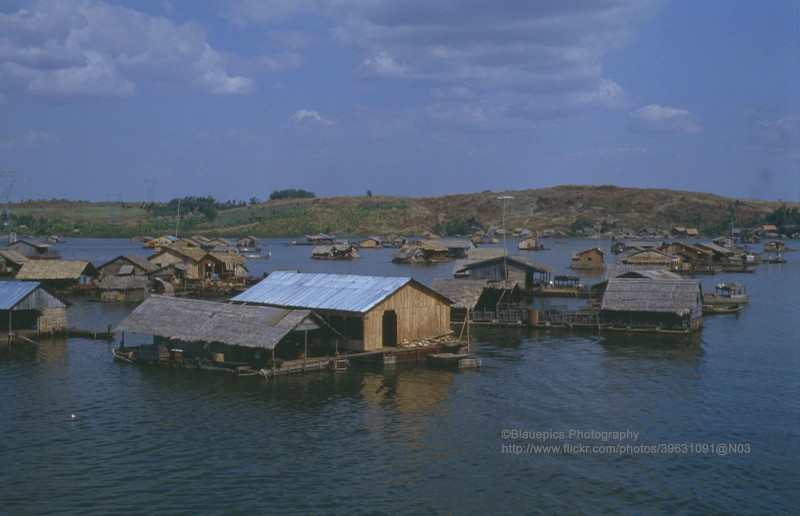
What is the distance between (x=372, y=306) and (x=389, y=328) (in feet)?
9.09

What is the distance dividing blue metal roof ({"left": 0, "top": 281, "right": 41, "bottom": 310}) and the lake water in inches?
138

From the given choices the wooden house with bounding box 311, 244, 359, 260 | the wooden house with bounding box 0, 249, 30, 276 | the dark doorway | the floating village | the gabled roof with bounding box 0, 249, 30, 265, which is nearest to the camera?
the floating village

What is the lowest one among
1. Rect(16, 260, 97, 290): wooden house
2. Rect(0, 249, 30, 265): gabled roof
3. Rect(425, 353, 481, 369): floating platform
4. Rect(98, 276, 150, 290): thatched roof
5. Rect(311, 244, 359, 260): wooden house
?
Rect(425, 353, 481, 369): floating platform

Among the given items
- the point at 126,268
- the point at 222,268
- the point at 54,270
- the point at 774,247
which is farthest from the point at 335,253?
the point at 774,247

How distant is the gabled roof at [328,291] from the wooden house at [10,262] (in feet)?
153

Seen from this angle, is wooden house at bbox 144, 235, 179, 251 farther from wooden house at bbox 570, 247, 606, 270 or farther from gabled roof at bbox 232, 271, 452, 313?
gabled roof at bbox 232, 271, 452, 313

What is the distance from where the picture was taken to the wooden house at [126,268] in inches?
2729

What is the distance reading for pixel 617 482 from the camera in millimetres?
22047

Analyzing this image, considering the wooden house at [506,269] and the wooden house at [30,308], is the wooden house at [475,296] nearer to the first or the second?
the wooden house at [506,269]

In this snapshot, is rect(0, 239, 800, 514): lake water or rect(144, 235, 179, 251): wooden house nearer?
rect(0, 239, 800, 514): lake water

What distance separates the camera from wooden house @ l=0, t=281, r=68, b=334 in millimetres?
41281

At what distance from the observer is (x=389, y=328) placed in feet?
125

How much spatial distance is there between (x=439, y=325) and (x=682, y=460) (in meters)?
17.0

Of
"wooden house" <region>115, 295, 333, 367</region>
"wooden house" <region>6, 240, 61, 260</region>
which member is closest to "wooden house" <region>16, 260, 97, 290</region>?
"wooden house" <region>6, 240, 61, 260</region>
